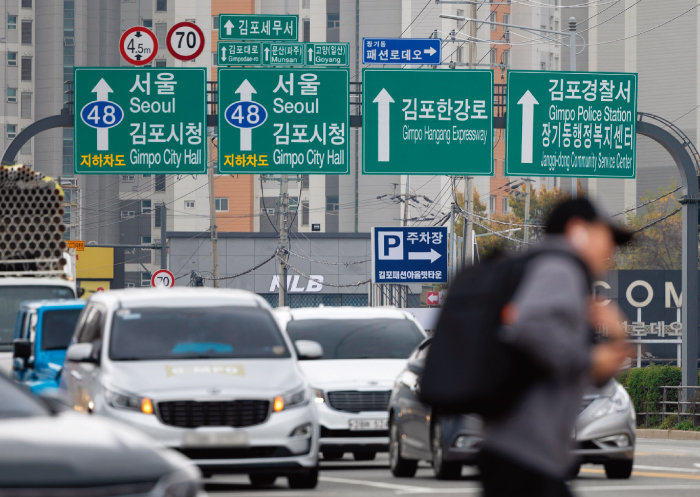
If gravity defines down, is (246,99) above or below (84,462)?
above

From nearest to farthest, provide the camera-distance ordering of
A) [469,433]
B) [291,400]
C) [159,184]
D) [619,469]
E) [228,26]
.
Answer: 1. [291,400]
2. [469,433]
3. [619,469]
4. [228,26]
5. [159,184]

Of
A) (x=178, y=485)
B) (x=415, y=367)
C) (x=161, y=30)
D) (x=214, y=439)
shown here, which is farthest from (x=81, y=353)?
(x=161, y=30)

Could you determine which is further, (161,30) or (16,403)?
(161,30)

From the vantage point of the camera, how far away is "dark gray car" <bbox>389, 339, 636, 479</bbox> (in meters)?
14.9

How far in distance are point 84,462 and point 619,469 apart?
32.5ft

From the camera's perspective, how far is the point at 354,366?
59.1 ft

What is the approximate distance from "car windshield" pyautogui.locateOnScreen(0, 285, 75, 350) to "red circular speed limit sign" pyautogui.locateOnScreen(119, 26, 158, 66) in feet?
55.0

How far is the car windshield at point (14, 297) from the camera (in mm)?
22078

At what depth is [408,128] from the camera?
107 ft

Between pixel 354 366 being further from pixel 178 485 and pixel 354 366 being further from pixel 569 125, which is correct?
pixel 569 125

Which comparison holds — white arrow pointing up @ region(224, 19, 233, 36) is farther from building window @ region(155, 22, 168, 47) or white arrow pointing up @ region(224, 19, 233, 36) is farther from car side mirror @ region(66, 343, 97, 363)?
building window @ region(155, 22, 168, 47)

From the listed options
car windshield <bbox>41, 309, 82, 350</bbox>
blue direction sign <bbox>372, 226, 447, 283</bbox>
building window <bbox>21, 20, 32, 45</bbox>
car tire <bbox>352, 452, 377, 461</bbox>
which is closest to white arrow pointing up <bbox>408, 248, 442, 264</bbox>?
blue direction sign <bbox>372, 226, 447, 283</bbox>

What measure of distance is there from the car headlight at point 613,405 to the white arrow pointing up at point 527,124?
56.5 ft

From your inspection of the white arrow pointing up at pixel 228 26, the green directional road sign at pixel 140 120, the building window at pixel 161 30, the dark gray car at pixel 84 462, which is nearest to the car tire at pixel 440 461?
the dark gray car at pixel 84 462
